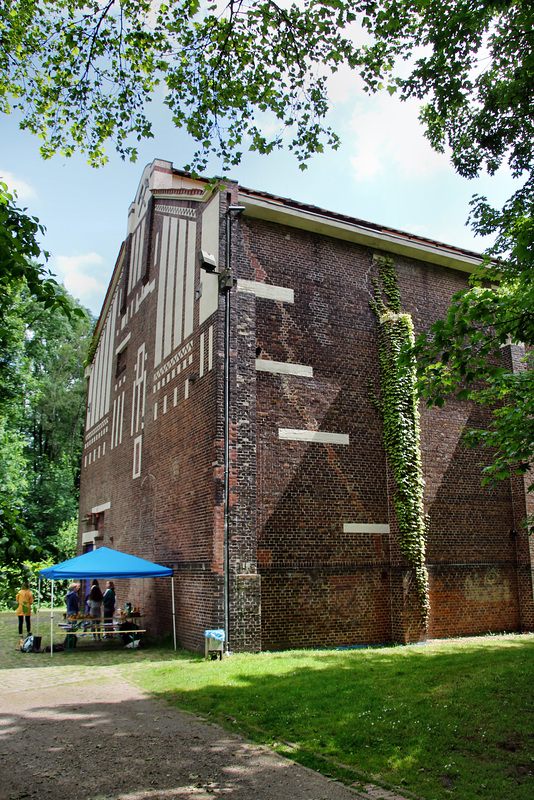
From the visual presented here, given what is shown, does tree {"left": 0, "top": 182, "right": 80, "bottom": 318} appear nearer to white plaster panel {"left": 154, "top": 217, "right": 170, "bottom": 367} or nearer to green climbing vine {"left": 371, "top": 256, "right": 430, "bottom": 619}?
green climbing vine {"left": 371, "top": 256, "right": 430, "bottom": 619}

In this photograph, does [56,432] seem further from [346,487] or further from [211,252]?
[346,487]

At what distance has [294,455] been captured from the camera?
12.7m

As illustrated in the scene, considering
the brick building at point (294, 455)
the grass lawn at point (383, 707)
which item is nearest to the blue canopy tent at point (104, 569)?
the brick building at point (294, 455)

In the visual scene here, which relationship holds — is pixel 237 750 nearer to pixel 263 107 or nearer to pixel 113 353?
pixel 263 107

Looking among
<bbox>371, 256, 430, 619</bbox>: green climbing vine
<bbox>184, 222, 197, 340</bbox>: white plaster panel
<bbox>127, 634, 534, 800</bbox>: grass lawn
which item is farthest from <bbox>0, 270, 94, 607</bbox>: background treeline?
<bbox>127, 634, 534, 800</bbox>: grass lawn

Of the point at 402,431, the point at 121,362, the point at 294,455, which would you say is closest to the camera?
the point at 294,455

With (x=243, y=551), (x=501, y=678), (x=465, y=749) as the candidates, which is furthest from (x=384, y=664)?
(x=465, y=749)

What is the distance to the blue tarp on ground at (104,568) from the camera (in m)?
12.2

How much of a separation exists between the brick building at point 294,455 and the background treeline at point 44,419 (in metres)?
10.3

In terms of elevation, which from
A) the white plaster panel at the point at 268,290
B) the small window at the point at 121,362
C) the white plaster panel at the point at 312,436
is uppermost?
the small window at the point at 121,362

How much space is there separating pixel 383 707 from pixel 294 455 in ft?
21.4

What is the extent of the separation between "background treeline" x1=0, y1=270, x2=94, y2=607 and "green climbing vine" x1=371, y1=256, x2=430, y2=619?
13.8m

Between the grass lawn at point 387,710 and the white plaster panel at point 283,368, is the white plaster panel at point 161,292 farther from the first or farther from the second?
the grass lawn at point 387,710

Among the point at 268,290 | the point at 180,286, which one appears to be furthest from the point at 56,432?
the point at 268,290
